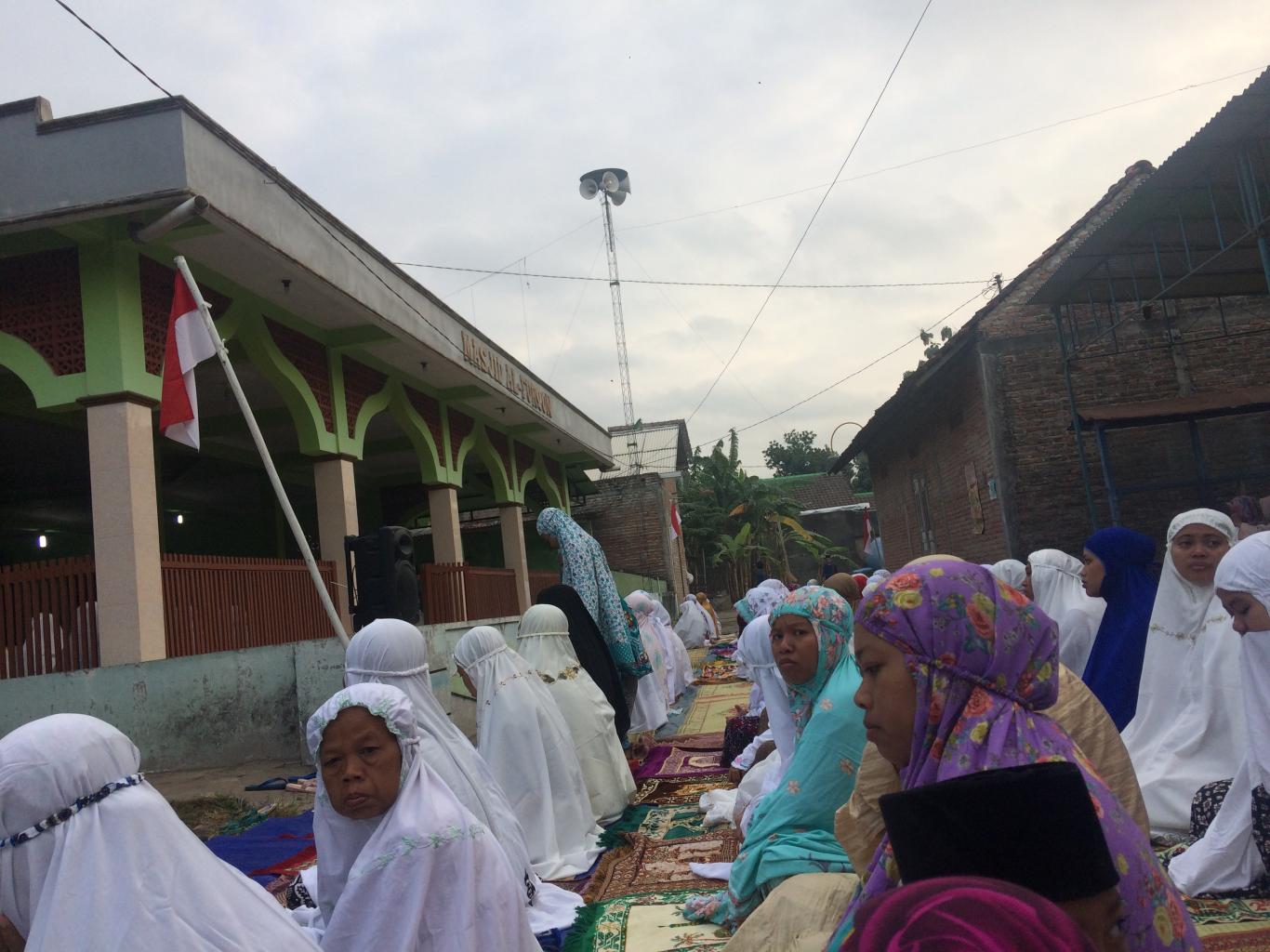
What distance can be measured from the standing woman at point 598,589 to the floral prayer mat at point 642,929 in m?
2.92

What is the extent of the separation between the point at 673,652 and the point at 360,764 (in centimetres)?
903

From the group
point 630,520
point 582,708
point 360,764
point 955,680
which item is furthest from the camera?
point 630,520

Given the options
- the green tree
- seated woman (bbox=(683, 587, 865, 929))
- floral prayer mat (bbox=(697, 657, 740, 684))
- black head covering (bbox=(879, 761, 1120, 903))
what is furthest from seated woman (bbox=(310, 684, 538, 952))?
the green tree

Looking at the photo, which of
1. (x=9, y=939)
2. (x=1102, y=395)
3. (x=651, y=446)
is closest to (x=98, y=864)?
(x=9, y=939)

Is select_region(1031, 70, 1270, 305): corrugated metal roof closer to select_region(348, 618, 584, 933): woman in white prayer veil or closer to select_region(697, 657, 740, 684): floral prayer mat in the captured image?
select_region(697, 657, 740, 684): floral prayer mat

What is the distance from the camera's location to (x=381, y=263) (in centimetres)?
899

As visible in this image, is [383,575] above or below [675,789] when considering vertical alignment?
above

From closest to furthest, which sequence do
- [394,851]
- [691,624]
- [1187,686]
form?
[394,851]
[1187,686]
[691,624]

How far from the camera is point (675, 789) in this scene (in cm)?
600

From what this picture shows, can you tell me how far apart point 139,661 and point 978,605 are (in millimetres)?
6090

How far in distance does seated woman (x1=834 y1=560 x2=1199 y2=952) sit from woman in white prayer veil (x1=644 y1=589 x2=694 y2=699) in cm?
880

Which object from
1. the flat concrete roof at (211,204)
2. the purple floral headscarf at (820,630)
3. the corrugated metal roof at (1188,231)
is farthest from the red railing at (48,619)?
the corrugated metal roof at (1188,231)

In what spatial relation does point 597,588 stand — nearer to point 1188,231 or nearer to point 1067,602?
point 1067,602

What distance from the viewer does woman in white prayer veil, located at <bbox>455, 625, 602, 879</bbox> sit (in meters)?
4.67
